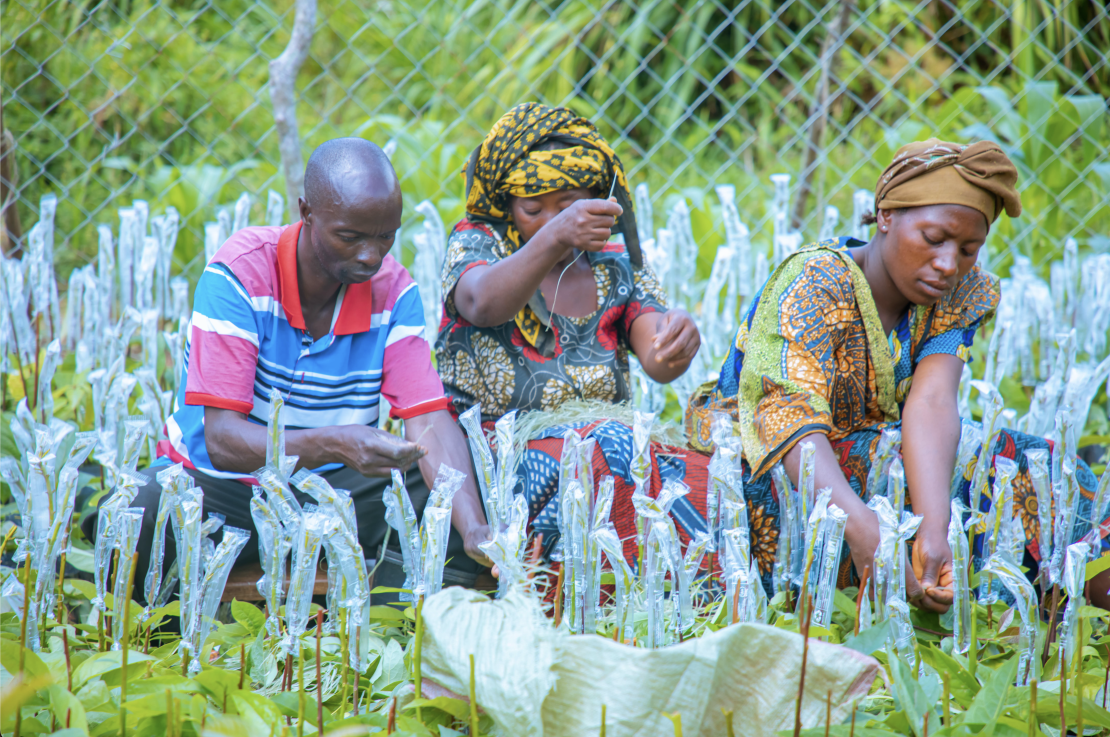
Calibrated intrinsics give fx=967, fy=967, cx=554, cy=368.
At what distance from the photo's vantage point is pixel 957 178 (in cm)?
182

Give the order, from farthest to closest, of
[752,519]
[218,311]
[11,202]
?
[11,202], [752,519], [218,311]

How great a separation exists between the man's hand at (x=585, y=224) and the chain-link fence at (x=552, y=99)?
1.40 meters

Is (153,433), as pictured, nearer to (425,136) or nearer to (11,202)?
(11,202)

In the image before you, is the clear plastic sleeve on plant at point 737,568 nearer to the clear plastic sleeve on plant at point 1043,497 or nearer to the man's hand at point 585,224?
the clear plastic sleeve on plant at point 1043,497

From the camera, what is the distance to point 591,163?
6.77 ft

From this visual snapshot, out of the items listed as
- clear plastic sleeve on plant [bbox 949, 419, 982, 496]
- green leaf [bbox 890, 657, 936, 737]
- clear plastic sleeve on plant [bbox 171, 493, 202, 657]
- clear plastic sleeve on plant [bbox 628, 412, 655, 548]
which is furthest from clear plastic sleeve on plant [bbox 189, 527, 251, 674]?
clear plastic sleeve on plant [bbox 949, 419, 982, 496]

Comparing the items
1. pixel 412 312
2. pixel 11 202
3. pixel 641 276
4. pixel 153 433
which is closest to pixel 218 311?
pixel 412 312

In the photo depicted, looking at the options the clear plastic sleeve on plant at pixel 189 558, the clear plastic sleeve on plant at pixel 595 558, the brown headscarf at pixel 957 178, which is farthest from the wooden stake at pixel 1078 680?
the clear plastic sleeve on plant at pixel 189 558

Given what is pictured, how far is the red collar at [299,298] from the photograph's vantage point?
1.86 metres

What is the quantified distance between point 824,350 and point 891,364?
209 millimetres

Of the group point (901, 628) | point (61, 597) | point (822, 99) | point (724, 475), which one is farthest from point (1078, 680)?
point (822, 99)

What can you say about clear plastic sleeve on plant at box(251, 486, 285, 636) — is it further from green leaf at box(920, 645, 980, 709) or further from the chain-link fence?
the chain-link fence

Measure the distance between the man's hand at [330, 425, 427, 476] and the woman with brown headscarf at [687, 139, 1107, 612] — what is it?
0.68 meters

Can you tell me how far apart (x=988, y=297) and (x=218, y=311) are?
1.53 metres
